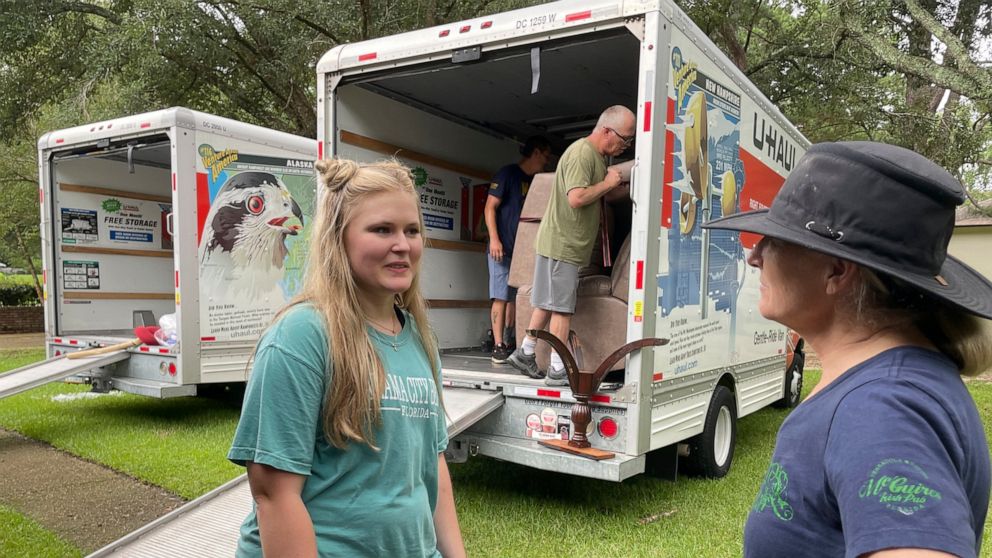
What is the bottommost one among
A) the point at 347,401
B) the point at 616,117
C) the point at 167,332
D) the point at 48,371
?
the point at 48,371

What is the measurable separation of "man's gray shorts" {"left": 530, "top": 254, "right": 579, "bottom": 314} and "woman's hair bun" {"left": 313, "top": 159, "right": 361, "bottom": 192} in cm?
279

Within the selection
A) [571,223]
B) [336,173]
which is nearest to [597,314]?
[571,223]

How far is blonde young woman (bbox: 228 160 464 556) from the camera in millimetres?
1374

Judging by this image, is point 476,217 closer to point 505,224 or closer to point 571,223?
point 505,224

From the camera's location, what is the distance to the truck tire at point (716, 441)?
492 centimetres

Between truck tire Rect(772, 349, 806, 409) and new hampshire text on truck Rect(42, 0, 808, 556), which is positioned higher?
new hampshire text on truck Rect(42, 0, 808, 556)

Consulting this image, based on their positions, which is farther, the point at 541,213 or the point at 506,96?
the point at 506,96

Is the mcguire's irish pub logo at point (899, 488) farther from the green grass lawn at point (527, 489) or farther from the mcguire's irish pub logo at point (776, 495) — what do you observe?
the green grass lawn at point (527, 489)

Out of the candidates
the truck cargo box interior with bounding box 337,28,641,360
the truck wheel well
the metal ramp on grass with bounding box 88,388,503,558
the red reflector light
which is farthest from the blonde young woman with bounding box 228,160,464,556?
the truck wheel well

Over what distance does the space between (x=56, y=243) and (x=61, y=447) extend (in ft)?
8.50

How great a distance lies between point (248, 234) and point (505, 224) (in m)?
2.85

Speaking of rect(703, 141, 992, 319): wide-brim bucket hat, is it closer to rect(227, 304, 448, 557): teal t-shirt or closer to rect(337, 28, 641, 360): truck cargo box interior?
rect(227, 304, 448, 557): teal t-shirt

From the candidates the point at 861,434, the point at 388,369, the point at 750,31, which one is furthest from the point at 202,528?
the point at 750,31

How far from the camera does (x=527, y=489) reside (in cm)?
503
